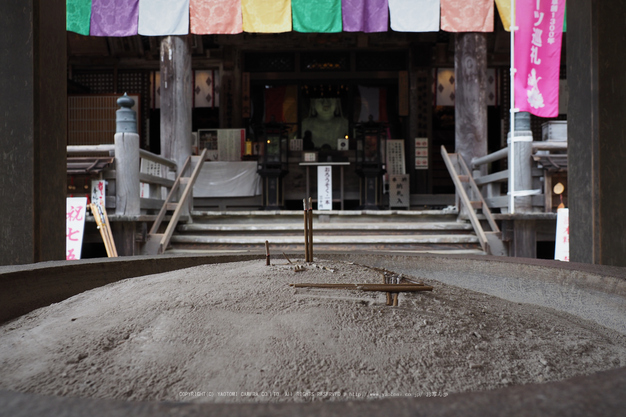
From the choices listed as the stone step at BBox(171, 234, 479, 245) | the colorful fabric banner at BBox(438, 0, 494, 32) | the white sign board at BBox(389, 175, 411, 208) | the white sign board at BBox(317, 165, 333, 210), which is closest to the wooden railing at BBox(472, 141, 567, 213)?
the stone step at BBox(171, 234, 479, 245)

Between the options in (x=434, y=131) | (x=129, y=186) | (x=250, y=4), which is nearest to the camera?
(x=129, y=186)

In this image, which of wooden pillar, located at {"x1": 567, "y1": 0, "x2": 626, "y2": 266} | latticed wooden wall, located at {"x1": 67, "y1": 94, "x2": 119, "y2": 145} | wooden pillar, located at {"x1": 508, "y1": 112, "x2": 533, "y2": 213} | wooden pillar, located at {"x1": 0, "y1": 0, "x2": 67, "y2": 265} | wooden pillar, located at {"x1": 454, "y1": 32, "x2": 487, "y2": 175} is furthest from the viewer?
latticed wooden wall, located at {"x1": 67, "y1": 94, "x2": 119, "y2": 145}

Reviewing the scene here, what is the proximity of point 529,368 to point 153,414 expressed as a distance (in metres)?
0.81

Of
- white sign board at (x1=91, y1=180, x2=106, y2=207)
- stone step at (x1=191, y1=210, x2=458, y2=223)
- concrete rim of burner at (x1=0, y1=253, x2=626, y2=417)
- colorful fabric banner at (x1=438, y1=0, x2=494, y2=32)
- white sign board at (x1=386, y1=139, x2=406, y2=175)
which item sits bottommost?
concrete rim of burner at (x1=0, y1=253, x2=626, y2=417)

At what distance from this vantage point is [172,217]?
18.5 feet

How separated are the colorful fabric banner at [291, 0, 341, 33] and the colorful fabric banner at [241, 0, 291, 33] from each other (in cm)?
13

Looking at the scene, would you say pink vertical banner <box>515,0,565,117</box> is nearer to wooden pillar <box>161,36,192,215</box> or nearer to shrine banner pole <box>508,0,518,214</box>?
shrine banner pole <box>508,0,518,214</box>

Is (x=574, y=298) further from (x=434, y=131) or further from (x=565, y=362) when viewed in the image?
(x=434, y=131)

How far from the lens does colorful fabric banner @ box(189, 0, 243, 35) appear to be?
675 centimetres

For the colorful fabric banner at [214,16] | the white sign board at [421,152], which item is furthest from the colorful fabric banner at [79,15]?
the white sign board at [421,152]

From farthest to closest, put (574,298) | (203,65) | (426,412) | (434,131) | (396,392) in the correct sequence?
(434,131) → (203,65) → (574,298) → (396,392) → (426,412)

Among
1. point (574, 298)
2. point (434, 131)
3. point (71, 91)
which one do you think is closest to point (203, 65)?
point (71, 91)

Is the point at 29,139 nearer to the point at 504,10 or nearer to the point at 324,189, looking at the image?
the point at 324,189

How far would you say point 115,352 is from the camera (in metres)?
1.01
